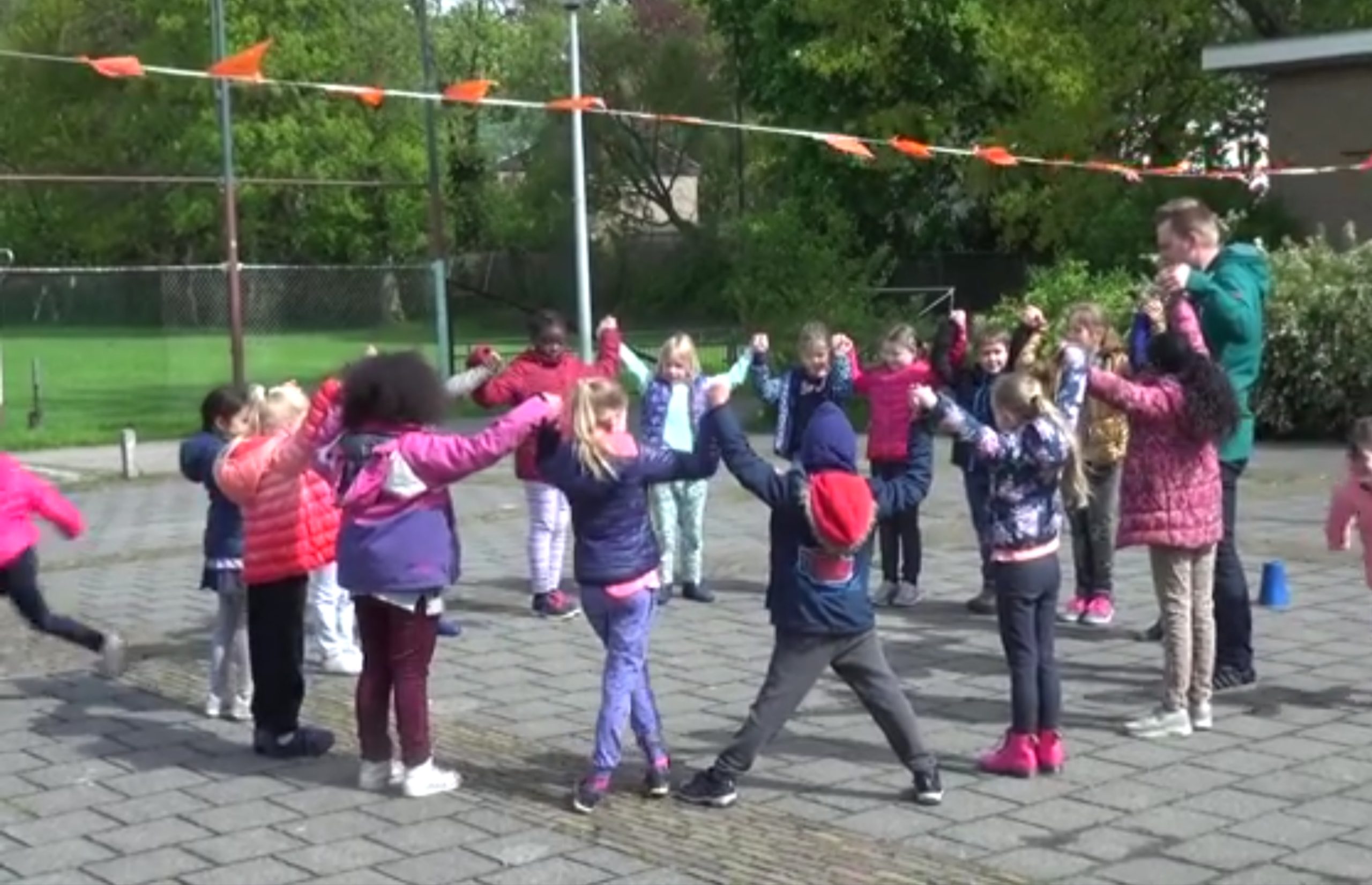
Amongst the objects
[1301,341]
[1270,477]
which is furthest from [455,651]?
[1301,341]

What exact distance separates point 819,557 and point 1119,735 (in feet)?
5.73

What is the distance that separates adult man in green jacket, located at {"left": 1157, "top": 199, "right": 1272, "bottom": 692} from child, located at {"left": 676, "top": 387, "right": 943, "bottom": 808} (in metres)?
1.68

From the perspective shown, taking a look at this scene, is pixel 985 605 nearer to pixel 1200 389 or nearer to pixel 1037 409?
pixel 1200 389

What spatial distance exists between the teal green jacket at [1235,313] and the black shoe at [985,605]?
2422 mm

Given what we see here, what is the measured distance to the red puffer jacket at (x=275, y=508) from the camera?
745 centimetres

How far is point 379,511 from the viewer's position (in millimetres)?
6781

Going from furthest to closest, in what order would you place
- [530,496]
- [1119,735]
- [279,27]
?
1. [279,27]
2. [530,496]
3. [1119,735]

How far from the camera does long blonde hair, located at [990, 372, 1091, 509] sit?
22.6ft

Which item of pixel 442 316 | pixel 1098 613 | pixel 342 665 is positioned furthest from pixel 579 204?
pixel 342 665

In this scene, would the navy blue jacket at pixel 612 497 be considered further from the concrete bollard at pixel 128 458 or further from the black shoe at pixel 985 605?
the concrete bollard at pixel 128 458

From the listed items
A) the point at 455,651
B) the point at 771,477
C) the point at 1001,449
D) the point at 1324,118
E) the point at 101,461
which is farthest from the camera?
the point at 1324,118

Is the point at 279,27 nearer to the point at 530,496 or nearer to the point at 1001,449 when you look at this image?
the point at 530,496

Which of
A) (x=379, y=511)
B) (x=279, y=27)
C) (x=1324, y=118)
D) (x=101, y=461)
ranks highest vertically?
(x=279, y=27)

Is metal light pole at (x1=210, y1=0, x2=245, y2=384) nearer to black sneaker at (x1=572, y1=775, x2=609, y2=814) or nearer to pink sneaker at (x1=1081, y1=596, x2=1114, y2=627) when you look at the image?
pink sneaker at (x1=1081, y1=596, x2=1114, y2=627)
